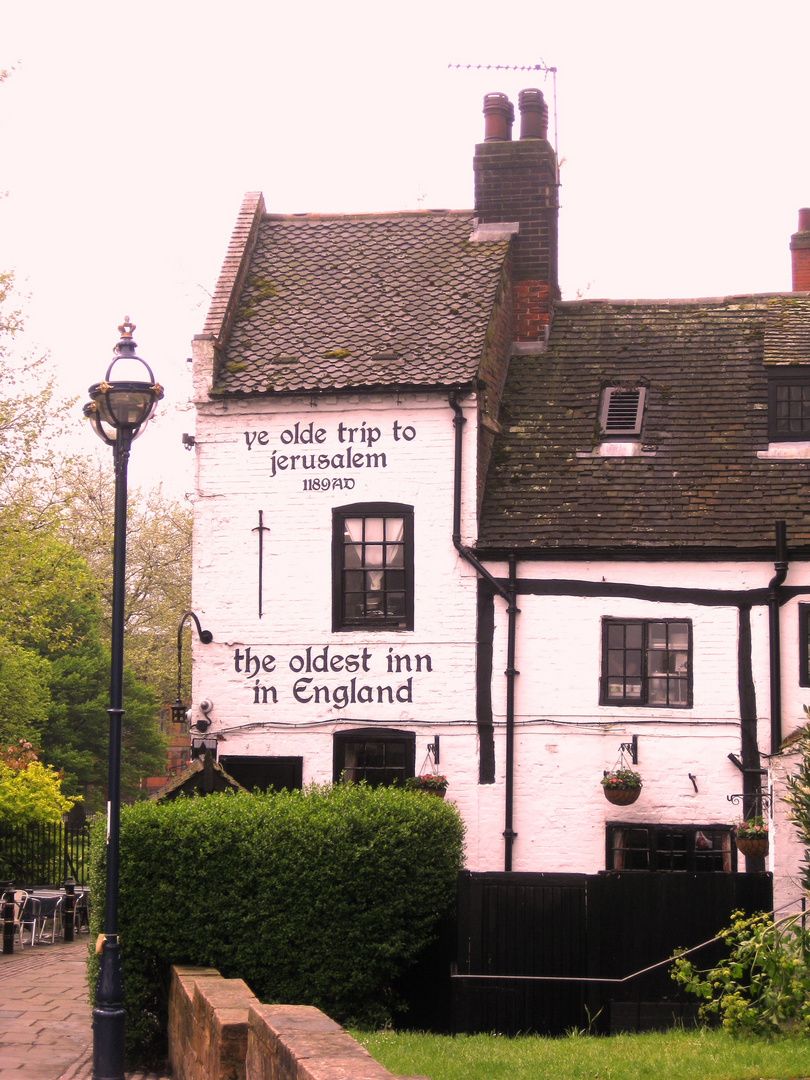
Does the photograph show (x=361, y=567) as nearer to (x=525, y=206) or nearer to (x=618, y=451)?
(x=618, y=451)

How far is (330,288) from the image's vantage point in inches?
749

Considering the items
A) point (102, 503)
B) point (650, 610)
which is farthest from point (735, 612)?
point (102, 503)

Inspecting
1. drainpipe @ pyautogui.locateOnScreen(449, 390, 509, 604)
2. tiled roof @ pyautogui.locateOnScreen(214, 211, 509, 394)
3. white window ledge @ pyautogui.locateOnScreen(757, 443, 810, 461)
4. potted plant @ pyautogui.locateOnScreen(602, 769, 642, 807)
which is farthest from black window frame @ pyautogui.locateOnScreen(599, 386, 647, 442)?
potted plant @ pyautogui.locateOnScreen(602, 769, 642, 807)

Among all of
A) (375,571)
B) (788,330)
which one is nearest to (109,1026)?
(375,571)

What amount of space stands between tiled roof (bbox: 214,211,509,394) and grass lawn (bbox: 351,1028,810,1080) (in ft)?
28.6

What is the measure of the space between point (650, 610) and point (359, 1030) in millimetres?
6788

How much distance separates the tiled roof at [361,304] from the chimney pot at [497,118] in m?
1.25

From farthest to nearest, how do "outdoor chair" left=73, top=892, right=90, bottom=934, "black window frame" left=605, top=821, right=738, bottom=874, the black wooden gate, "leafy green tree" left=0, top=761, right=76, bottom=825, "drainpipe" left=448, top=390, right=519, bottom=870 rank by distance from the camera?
"outdoor chair" left=73, top=892, right=90, bottom=934
"leafy green tree" left=0, top=761, right=76, bottom=825
"drainpipe" left=448, top=390, right=519, bottom=870
"black window frame" left=605, top=821, right=738, bottom=874
the black wooden gate

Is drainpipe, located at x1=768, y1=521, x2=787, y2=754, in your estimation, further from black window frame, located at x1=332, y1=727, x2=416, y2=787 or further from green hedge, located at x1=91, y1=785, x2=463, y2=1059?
green hedge, located at x1=91, y1=785, x2=463, y2=1059

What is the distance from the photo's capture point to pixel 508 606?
1631cm

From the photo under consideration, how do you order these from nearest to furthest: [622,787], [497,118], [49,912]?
1. [622,787]
2. [497,118]
3. [49,912]

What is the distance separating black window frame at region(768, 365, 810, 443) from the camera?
676 inches

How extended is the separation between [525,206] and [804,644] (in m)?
7.95

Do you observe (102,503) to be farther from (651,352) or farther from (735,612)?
(735,612)
